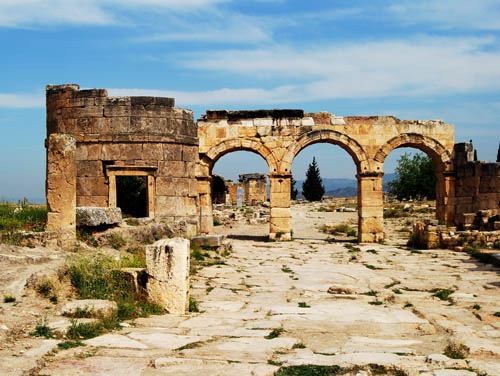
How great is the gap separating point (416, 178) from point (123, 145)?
2855 centimetres

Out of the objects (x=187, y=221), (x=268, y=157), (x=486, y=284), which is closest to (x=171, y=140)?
(x=187, y=221)

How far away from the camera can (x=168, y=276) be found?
6406 mm

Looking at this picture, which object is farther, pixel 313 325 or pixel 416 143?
pixel 416 143

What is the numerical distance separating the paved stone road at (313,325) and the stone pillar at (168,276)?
0.95ft

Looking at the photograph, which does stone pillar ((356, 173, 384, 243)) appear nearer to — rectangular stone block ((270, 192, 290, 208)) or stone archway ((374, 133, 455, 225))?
stone archway ((374, 133, 455, 225))

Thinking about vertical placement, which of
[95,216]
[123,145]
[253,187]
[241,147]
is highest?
[241,147]

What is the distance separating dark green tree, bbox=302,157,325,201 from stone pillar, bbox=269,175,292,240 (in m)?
30.3

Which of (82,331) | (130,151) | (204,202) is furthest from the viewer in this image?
Result: (204,202)

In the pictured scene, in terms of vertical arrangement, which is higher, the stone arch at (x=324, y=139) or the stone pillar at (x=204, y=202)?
the stone arch at (x=324, y=139)

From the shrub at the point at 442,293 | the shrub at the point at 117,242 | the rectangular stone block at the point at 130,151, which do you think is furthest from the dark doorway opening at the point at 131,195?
the shrub at the point at 442,293

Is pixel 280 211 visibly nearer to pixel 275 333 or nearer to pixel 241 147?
pixel 241 147

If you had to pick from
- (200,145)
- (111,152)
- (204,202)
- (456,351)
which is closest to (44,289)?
(456,351)

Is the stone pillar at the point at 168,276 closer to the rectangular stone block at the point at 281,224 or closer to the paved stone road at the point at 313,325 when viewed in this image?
the paved stone road at the point at 313,325

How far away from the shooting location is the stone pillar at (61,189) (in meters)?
8.14
